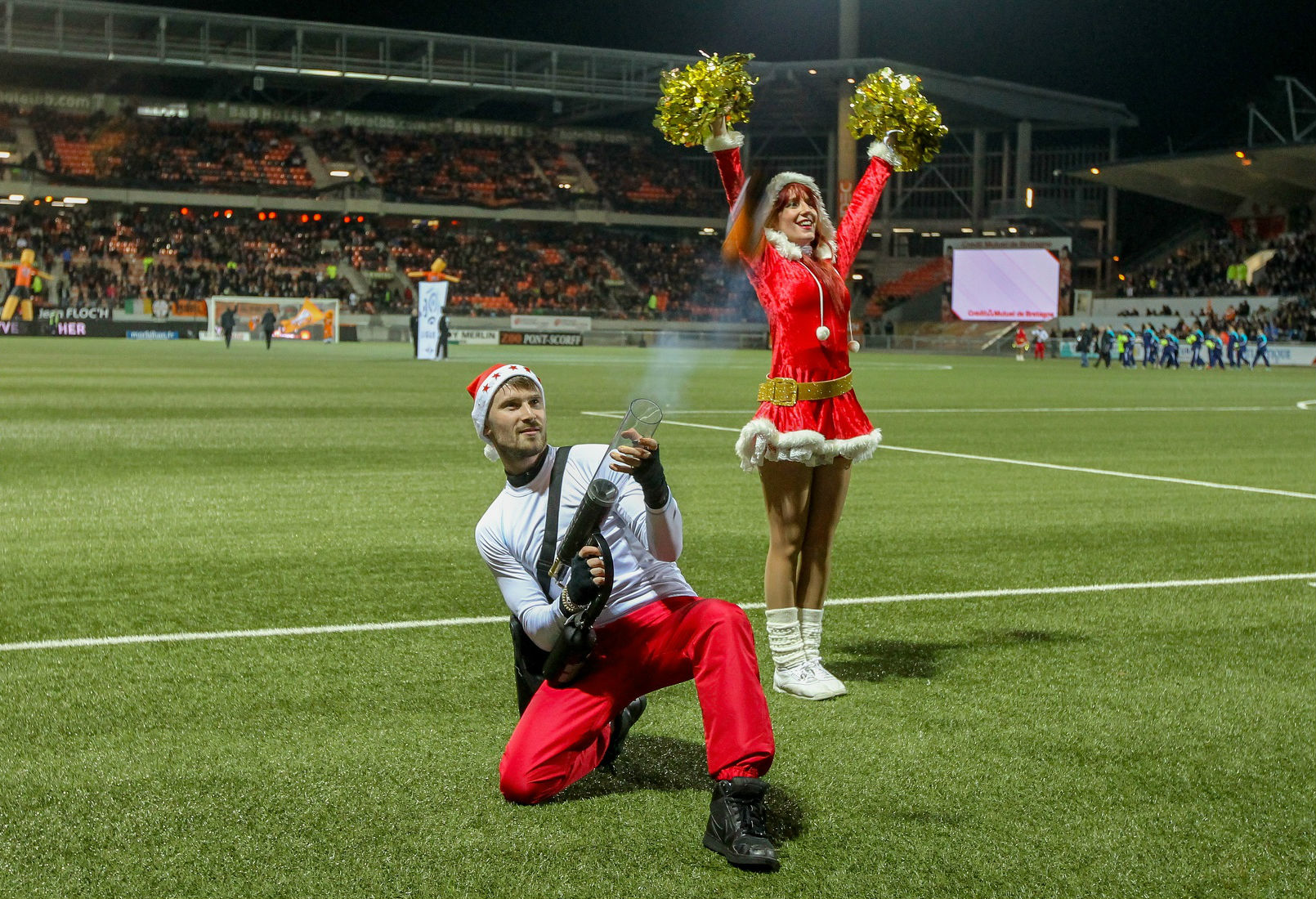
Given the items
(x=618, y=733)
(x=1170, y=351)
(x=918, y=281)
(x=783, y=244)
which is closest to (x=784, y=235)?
(x=783, y=244)

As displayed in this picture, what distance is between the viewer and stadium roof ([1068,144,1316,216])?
187 feet

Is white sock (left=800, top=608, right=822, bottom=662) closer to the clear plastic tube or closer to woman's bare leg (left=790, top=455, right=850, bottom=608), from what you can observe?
woman's bare leg (left=790, top=455, right=850, bottom=608)

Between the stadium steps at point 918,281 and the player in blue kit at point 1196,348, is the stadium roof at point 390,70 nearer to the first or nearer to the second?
the stadium steps at point 918,281

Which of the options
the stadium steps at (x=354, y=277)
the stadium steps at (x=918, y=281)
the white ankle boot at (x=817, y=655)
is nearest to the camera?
the white ankle boot at (x=817, y=655)

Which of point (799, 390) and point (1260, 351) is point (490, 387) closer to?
point (799, 390)

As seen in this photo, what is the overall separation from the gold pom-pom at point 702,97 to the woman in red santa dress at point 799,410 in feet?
0.25

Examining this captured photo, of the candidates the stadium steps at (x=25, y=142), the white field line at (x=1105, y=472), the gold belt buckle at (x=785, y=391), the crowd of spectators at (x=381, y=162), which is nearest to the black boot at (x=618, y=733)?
the gold belt buckle at (x=785, y=391)

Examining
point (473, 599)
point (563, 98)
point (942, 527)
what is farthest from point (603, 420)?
point (563, 98)

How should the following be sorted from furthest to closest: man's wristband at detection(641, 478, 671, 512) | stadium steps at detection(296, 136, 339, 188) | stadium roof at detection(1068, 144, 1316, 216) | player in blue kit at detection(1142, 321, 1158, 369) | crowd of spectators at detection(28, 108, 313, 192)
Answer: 1. stadium steps at detection(296, 136, 339, 188)
2. crowd of spectators at detection(28, 108, 313, 192)
3. stadium roof at detection(1068, 144, 1316, 216)
4. player in blue kit at detection(1142, 321, 1158, 369)
5. man's wristband at detection(641, 478, 671, 512)

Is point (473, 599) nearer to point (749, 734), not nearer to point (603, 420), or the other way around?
point (749, 734)

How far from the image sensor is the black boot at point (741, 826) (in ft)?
12.3

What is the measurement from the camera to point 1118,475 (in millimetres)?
13680

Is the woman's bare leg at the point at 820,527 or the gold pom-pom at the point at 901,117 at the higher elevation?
the gold pom-pom at the point at 901,117

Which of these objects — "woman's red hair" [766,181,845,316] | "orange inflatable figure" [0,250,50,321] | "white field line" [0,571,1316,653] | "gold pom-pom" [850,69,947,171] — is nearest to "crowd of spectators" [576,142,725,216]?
"orange inflatable figure" [0,250,50,321]
